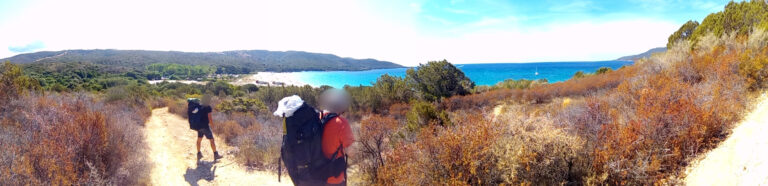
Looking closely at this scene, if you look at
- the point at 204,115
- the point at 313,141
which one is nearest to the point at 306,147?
the point at 313,141

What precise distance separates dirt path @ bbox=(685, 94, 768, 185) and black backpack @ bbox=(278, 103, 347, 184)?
12.4 feet

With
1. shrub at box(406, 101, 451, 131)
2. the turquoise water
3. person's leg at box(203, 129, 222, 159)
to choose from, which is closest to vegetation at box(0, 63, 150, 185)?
person's leg at box(203, 129, 222, 159)

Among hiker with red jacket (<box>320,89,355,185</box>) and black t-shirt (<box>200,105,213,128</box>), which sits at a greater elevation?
hiker with red jacket (<box>320,89,355,185</box>)

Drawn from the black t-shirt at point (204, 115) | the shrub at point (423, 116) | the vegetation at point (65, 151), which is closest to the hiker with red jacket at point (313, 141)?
the vegetation at point (65, 151)

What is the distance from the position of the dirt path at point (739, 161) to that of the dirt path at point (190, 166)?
569 cm

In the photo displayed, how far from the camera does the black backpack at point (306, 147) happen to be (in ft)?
9.06

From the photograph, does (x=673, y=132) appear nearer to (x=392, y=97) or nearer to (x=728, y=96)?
(x=728, y=96)

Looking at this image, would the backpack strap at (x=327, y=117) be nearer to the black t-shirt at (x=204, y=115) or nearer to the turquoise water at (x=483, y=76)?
the black t-shirt at (x=204, y=115)

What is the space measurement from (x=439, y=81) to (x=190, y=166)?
11284mm

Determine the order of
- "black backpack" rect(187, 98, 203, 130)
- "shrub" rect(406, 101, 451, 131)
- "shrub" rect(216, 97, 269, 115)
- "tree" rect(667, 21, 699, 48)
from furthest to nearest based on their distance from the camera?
"tree" rect(667, 21, 699, 48) < "shrub" rect(216, 97, 269, 115) < "shrub" rect(406, 101, 451, 131) < "black backpack" rect(187, 98, 203, 130)

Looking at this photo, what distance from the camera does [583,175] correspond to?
3.35 m

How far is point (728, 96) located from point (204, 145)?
10248mm

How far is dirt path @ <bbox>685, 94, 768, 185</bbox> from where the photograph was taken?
2824 millimetres

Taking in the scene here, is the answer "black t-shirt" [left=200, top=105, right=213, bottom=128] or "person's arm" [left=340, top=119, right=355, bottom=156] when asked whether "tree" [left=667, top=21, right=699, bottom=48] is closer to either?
"person's arm" [left=340, top=119, right=355, bottom=156]
